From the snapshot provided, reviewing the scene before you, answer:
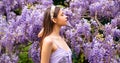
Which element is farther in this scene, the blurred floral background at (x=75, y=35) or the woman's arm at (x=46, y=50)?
the blurred floral background at (x=75, y=35)

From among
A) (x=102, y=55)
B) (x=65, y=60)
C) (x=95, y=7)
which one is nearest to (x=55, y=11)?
(x=65, y=60)

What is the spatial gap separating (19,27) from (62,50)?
1.92 m

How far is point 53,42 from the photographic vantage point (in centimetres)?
464

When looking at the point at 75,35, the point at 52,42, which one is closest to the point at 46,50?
the point at 52,42

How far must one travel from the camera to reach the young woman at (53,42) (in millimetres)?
4598

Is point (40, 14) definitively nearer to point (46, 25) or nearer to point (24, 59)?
point (24, 59)

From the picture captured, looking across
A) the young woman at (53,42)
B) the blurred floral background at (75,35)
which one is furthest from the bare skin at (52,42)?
the blurred floral background at (75,35)

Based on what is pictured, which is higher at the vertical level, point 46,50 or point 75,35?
point 46,50

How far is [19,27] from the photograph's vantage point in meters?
6.46

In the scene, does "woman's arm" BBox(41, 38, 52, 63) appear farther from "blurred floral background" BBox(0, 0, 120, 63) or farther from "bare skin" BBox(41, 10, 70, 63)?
"blurred floral background" BBox(0, 0, 120, 63)

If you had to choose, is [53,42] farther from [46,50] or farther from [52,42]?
[46,50]

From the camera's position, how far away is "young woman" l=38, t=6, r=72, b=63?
4.60 m

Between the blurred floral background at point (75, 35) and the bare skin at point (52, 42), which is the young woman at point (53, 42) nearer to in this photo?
the bare skin at point (52, 42)

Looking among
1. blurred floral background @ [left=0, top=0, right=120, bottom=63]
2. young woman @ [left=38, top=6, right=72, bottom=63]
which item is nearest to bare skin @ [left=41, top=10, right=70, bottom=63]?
young woman @ [left=38, top=6, right=72, bottom=63]
